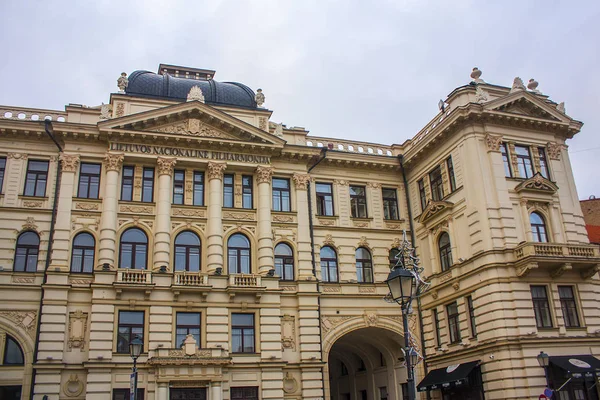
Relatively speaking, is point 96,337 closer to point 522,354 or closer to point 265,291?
point 265,291

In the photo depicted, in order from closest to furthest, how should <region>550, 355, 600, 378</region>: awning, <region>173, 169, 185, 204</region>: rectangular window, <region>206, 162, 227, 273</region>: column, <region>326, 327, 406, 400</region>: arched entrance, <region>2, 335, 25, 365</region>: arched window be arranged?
<region>550, 355, 600, 378</region>: awning, <region>2, 335, 25, 365</region>: arched window, <region>206, 162, 227, 273</region>: column, <region>173, 169, 185, 204</region>: rectangular window, <region>326, 327, 406, 400</region>: arched entrance

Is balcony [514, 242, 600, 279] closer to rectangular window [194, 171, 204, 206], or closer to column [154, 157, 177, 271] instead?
rectangular window [194, 171, 204, 206]

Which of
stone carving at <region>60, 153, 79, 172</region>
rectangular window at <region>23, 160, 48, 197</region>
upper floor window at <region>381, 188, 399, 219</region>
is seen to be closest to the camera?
rectangular window at <region>23, 160, 48, 197</region>

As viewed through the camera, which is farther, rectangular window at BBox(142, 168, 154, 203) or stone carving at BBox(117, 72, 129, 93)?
stone carving at BBox(117, 72, 129, 93)

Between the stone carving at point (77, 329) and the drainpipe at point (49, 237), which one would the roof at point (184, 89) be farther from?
the stone carving at point (77, 329)

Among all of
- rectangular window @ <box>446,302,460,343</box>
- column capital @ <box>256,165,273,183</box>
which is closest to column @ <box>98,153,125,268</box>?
column capital @ <box>256,165,273,183</box>

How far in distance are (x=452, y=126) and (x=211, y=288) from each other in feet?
52.9

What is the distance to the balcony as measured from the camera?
3066 centimetres

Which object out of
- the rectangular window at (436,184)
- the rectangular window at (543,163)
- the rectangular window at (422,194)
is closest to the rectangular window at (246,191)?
the rectangular window at (422,194)

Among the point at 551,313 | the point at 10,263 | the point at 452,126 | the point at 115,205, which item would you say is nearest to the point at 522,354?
the point at 551,313

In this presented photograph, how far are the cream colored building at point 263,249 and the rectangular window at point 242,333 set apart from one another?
0.09m

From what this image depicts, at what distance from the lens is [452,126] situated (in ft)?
115

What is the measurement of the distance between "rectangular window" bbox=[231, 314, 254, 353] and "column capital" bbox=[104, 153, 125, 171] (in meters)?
10.5

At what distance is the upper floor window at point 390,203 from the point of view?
132 feet
